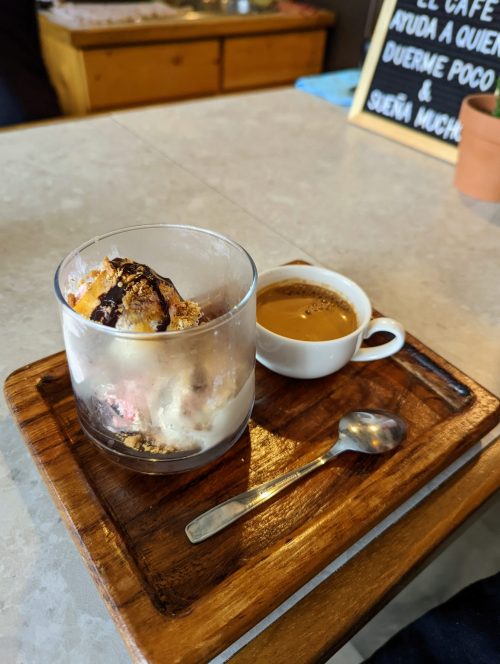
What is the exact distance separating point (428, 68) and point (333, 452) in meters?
0.85

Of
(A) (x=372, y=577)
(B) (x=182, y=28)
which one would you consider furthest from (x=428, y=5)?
(B) (x=182, y=28)

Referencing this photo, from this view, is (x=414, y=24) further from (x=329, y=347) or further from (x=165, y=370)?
(x=165, y=370)

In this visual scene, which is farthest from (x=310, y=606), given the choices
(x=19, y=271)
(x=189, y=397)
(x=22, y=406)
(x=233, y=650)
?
(x=19, y=271)

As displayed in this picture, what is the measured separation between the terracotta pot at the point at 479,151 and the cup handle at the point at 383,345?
0.46 meters

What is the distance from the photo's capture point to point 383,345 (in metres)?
0.51

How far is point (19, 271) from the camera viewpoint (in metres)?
0.68

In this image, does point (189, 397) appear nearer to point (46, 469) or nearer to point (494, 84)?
point (46, 469)

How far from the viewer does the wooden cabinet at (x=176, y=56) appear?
212cm

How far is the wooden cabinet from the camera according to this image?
2.12m

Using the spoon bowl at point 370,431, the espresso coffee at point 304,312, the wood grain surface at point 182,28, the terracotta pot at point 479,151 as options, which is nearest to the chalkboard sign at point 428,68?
the terracotta pot at point 479,151

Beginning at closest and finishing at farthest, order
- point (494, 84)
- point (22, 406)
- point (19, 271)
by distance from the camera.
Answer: point (22, 406) < point (19, 271) < point (494, 84)

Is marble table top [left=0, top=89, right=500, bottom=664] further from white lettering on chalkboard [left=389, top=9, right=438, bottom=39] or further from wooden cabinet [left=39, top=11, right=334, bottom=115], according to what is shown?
wooden cabinet [left=39, top=11, right=334, bottom=115]

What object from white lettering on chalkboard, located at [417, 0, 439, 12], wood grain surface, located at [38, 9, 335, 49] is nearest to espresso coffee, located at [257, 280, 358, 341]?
white lettering on chalkboard, located at [417, 0, 439, 12]

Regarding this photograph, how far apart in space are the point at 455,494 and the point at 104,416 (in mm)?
289
